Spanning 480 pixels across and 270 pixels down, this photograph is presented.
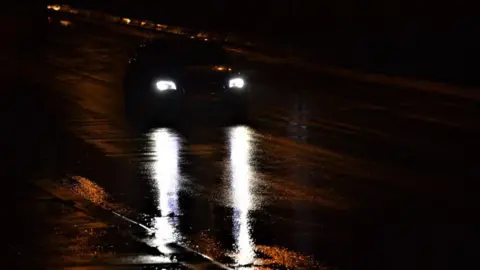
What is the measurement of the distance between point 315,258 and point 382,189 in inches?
153

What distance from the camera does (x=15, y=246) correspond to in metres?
10.7

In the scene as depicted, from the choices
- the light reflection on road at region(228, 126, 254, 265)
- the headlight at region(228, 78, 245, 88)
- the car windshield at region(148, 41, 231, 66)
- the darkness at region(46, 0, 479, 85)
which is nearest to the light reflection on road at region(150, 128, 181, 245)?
the light reflection on road at region(228, 126, 254, 265)

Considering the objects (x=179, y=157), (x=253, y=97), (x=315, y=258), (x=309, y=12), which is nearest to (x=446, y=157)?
(x=179, y=157)

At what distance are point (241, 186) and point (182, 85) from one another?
7.51 m

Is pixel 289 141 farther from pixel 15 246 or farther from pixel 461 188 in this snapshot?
pixel 15 246

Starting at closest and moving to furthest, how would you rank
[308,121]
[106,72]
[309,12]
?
[308,121], [106,72], [309,12]

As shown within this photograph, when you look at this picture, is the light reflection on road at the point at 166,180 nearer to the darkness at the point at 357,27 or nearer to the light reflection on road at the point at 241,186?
the light reflection on road at the point at 241,186

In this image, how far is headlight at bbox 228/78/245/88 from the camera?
71.3 feet

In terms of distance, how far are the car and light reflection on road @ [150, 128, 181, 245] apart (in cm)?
125

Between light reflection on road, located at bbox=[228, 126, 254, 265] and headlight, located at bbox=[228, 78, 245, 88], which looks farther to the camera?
headlight, located at bbox=[228, 78, 245, 88]

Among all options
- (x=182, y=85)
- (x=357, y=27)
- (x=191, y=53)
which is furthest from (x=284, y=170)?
(x=357, y=27)

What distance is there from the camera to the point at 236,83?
71.5 ft

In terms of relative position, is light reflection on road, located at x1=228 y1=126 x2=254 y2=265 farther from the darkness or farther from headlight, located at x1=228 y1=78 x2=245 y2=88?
the darkness

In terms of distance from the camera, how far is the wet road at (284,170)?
10820mm
